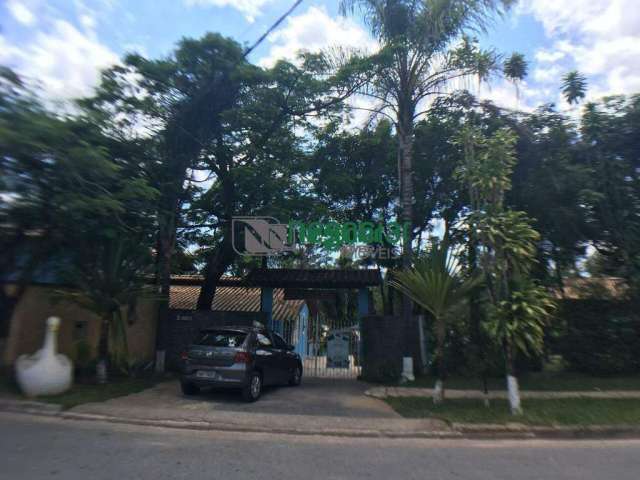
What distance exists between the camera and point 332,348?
1463 cm

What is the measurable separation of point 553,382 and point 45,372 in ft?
39.2

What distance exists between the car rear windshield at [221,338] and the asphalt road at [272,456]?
2.49m

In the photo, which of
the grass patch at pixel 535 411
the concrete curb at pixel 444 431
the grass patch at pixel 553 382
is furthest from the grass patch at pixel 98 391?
the grass patch at pixel 553 382

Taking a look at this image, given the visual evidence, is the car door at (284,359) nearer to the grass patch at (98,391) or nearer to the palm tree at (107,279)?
the grass patch at (98,391)

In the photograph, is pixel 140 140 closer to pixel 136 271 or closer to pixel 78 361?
pixel 136 271

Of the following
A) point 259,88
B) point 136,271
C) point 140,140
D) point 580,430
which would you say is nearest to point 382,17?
point 259,88

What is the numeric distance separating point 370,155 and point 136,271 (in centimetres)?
879

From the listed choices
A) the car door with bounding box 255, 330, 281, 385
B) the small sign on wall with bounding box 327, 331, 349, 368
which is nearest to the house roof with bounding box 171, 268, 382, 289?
the small sign on wall with bounding box 327, 331, 349, 368

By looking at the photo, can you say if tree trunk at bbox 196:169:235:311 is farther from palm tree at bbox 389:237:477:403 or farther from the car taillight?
palm tree at bbox 389:237:477:403

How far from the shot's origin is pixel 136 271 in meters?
11.5

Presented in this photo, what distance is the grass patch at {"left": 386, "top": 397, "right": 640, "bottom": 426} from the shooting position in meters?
8.43

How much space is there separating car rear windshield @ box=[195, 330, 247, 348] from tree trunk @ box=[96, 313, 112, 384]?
2766 mm

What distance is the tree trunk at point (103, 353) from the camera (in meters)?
11.1

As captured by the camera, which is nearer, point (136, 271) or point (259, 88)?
point (136, 271)
